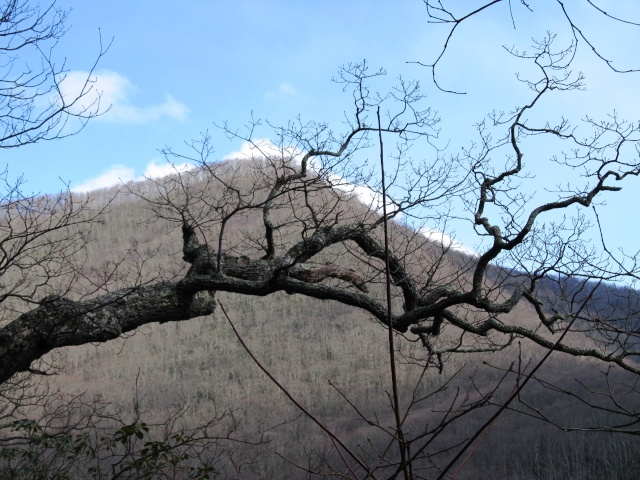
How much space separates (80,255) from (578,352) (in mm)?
26544

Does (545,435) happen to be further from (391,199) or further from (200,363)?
(200,363)

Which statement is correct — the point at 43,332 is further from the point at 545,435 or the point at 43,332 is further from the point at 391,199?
the point at 545,435

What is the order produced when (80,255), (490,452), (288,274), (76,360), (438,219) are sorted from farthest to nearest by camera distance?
(80,255) → (76,360) → (490,452) → (438,219) → (288,274)

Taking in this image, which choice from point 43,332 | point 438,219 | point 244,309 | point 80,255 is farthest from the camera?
point 80,255

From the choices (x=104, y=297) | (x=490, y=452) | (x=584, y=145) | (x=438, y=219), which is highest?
(x=584, y=145)

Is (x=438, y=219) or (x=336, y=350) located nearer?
(x=438, y=219)

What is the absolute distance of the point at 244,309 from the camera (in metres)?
22.5

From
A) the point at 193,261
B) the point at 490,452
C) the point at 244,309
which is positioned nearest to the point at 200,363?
the point at 244,309

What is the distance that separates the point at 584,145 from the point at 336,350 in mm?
13860

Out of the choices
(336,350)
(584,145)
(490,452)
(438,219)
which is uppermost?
(584,145)

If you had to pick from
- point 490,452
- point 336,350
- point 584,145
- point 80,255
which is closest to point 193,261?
point 584,145

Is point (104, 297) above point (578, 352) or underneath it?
above

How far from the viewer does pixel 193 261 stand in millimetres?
5418

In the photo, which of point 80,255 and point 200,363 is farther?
point 80,255
